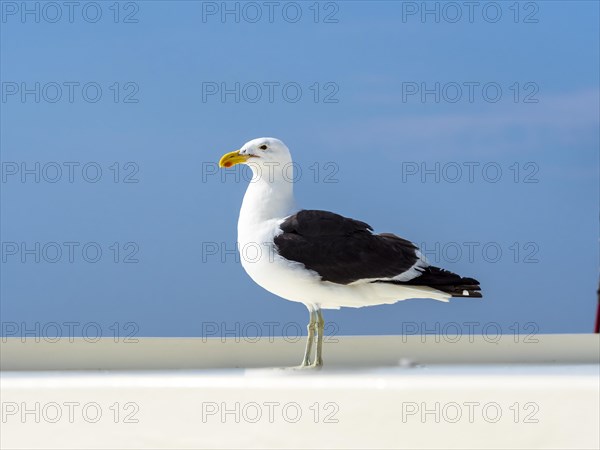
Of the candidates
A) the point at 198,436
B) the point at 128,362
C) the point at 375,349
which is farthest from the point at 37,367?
the point at 375,349

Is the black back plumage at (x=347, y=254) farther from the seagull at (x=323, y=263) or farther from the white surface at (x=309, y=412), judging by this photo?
the white surface at (x=309, y=412)

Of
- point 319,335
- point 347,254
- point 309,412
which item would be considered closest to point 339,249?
point 347,254

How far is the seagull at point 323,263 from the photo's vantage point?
4.50 m

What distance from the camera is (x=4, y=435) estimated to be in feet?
12.8

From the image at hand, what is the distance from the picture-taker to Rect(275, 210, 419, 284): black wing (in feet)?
14.8

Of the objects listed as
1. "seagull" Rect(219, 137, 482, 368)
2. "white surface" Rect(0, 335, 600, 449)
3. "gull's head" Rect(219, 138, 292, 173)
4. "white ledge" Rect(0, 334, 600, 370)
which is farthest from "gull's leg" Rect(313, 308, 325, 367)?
"gull's head" Rect(219, 138, 292, 173)

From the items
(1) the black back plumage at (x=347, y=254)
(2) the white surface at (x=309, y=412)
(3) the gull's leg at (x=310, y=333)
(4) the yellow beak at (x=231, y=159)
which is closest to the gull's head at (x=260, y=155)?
(4) the yellow beak at (x=231, y=159)

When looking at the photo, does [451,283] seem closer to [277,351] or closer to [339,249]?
[339,249]

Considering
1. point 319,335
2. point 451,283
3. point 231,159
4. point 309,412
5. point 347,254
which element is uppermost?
point 231,159

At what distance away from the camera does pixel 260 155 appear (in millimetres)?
4777

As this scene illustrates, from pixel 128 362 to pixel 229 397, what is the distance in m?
0.90

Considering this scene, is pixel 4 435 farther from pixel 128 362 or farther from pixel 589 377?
pixel 589 377

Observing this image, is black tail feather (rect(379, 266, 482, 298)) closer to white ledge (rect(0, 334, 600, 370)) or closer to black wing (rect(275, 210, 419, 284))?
black wing (rect(275, 210, 419, 284))

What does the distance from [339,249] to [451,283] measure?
55cm
